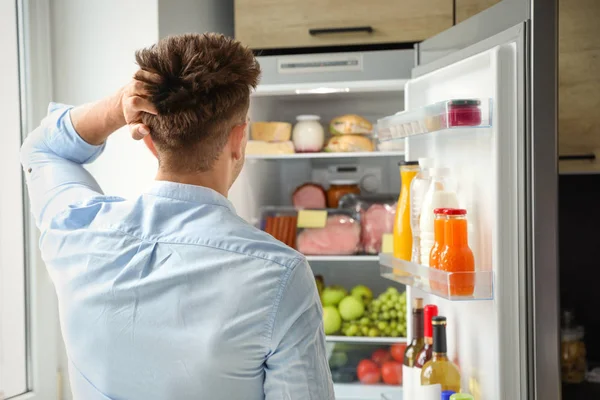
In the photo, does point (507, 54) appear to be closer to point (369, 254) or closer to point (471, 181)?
point (471, 181)

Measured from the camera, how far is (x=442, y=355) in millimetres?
1484

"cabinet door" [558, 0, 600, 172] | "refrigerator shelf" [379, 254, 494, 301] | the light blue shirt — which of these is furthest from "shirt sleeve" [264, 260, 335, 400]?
"cabinet door" [558, 0, 600, 172]

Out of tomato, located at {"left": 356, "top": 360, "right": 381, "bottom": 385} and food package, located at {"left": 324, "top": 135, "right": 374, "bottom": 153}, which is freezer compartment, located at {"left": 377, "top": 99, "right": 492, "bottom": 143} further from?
tomato, located at {"left": 356, "top": 360, "right": 381, "bottom": 385}

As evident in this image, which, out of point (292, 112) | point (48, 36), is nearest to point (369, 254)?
point (292, 112)

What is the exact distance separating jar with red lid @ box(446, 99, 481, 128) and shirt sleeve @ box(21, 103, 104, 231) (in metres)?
0.67

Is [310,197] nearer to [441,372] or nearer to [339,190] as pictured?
[339,190]

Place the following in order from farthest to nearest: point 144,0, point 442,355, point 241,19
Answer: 1. point 241,19
2. point 144,0
3. point 442,355

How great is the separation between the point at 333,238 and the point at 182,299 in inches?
61.7

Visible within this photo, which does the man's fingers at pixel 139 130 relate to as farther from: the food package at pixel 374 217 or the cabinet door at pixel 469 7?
the food package at pixel 374 217

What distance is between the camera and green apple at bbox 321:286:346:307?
253cm

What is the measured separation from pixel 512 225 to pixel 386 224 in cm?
109

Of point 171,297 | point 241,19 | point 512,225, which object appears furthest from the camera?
point 241,19

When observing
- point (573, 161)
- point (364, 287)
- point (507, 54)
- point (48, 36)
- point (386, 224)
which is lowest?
point (364, 287)

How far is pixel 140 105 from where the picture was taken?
3.18 feet
